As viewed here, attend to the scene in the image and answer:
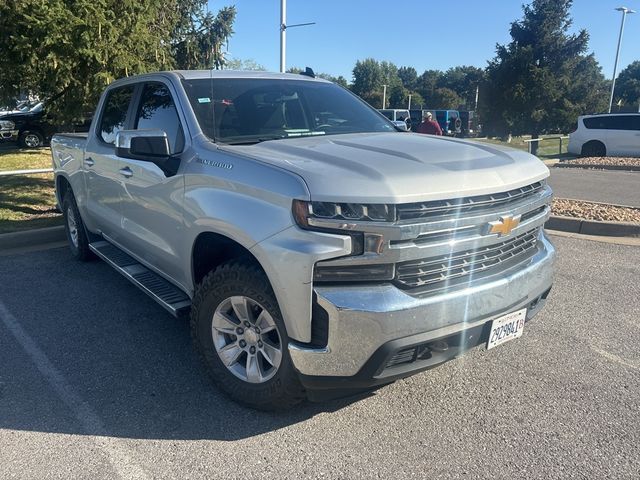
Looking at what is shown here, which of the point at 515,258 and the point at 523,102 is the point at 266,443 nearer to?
the point at 515,258

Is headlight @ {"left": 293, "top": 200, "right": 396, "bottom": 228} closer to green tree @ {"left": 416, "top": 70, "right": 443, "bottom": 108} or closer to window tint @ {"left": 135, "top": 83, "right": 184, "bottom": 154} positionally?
window tint @ {"left": 135, "top": 83, "right": 184, "bottom": 154}

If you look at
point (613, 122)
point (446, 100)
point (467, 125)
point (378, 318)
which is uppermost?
point (446, 100)

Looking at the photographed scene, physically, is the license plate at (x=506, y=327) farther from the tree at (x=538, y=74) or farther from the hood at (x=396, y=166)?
the tree at (x=538, y=74)

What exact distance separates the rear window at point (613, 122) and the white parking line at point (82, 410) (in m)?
20.1

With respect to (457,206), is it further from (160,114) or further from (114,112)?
(114,112)

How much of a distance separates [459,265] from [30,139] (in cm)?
2074

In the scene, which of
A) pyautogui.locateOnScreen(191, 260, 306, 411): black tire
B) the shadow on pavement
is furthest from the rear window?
pyautogui.locateOnScreen(191, 260, 306, 411): black tire

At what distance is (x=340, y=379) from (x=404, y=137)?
188cm

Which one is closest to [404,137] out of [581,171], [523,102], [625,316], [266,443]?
[266,443]

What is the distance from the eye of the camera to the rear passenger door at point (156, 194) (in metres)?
3.58

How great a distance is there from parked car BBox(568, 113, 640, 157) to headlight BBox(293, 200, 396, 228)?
19613 millimetres

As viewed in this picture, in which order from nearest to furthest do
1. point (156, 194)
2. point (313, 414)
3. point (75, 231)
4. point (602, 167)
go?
1. point (313, 414)
2. point (156, 194)
3. point (75, 231)
4. point (602, 167)

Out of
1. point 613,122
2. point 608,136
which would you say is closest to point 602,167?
point 608,136

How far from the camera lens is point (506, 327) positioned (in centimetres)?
298
